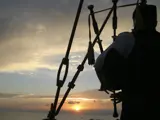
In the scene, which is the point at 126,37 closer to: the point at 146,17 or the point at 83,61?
the point at 146,17

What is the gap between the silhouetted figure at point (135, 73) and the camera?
6270 mm

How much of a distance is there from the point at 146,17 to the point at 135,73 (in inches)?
47.3

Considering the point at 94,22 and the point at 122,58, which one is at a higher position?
the point at 94,22

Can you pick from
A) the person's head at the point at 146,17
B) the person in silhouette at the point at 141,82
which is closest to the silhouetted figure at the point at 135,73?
the person in silhouette at the point at 141,82

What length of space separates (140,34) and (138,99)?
1.34 metres

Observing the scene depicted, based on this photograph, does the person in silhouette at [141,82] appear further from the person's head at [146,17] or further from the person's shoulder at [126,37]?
the person's head at [146,17]

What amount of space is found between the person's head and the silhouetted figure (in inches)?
12.6

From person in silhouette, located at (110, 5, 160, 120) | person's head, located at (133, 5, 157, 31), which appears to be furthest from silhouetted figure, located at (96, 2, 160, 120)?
person's head, located at (133, 5, 157, 31)

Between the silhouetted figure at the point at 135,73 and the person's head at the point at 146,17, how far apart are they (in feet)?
1.05

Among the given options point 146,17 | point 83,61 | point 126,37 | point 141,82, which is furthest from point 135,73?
point 83,61

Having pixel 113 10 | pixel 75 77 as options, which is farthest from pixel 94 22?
pixel 75 77

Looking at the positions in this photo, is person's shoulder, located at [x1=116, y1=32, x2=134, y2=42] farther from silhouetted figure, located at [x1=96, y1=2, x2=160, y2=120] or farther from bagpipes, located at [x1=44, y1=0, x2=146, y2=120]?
bagpipes, located at [x1=44, y1=0, x2=146, y2=120]

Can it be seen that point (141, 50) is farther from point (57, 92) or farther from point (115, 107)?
point (57, 92)

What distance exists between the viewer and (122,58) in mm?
6258
